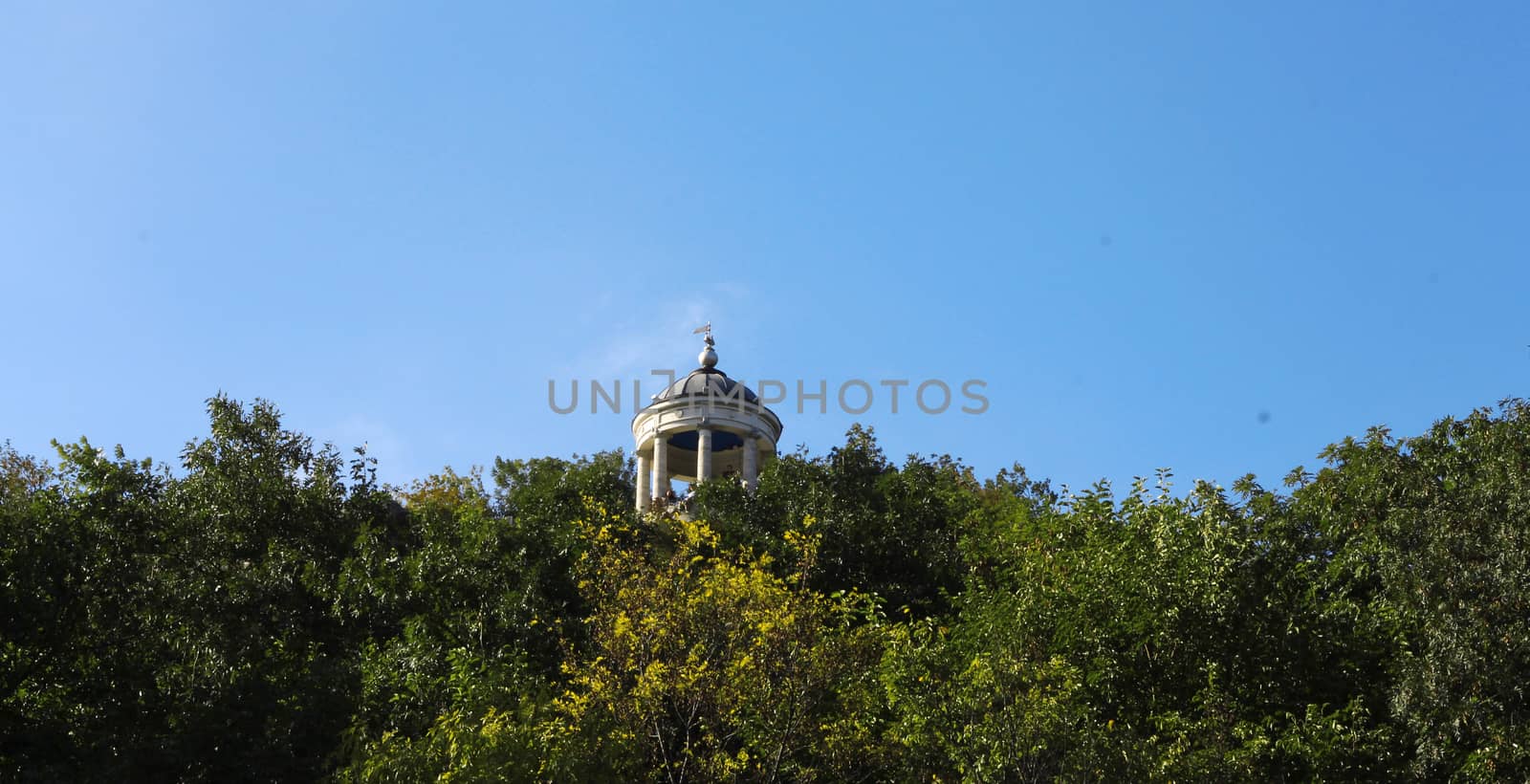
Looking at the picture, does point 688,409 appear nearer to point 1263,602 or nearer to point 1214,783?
point 1263,602

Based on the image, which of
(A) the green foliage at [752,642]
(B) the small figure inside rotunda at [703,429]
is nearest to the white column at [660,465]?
(B) the small figure inside rotunda at [703,429]

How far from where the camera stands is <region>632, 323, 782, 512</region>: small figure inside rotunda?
173ft

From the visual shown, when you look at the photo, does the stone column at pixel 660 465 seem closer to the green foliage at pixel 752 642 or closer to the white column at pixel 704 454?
the white column at pixel 704 454

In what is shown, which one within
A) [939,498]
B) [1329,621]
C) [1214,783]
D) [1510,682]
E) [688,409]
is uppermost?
[688,409]

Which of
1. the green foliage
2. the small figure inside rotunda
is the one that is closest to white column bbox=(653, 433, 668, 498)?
the small figure inside rotunda

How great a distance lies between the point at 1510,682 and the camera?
22.1m

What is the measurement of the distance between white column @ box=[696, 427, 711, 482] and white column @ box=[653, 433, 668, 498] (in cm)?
115

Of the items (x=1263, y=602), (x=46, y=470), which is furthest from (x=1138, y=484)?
(x=46, y=470)

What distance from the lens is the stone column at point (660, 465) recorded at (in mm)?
52062

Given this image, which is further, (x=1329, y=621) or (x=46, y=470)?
(x=46, y=470)

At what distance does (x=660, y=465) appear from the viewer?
52781mm

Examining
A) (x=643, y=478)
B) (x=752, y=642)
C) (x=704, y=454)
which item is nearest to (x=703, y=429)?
(x=704, y=454)

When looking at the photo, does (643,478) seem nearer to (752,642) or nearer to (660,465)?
(660,465)

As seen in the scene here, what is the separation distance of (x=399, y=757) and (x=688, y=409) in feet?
103
